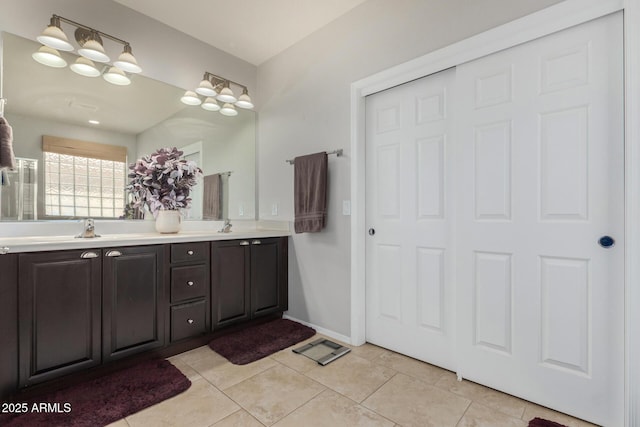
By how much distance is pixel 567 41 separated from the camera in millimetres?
1567

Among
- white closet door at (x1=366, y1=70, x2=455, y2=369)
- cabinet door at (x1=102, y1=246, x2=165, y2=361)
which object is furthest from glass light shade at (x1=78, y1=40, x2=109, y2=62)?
white closet door at (x1=366, y1=70, x2=455, y2=369)

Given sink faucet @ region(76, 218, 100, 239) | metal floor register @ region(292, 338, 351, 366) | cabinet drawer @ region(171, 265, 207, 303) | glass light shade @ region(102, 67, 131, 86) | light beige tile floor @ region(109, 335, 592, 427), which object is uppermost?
glass light shade @ region(102, 67, 131, 86)

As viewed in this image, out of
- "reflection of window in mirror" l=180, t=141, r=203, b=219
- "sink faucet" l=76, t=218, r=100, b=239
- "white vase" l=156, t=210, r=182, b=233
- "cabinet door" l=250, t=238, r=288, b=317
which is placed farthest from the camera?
"reflection of window in mirror" l=180, t=141, r=203, b=219

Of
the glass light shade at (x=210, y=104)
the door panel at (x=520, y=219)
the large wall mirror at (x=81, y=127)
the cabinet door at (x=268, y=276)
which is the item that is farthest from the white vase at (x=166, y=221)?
the door panel at (x=520, y=219)

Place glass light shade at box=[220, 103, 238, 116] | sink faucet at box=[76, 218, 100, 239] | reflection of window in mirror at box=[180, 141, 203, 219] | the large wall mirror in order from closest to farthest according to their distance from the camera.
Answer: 1. the large wall mirror
2. sink faucet at box=[76, 218, 100, 239]
3. reflection of window in mirror at box=[180, 141, 203, 219]
4. glass light shade at box=[220, 103, 238, 116]

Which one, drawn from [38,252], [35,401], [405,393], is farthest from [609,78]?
[35,401]

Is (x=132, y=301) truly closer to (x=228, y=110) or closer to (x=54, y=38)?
(x=54, y=38)

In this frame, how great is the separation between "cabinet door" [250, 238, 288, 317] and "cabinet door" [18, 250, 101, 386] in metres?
1.16

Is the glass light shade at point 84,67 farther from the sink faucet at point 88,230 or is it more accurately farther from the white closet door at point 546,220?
the white closet door at point 546,220

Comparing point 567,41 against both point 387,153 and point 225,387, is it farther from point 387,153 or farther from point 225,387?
point 225,387

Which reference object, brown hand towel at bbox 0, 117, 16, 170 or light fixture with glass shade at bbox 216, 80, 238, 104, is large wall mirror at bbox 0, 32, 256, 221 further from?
brown hand towel at bbox 0, 117, 16, 170

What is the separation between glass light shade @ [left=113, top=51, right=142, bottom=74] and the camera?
90.8 inches

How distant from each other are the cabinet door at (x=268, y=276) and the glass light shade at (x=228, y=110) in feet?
4.50

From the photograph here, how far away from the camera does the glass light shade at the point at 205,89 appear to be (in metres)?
2.85
